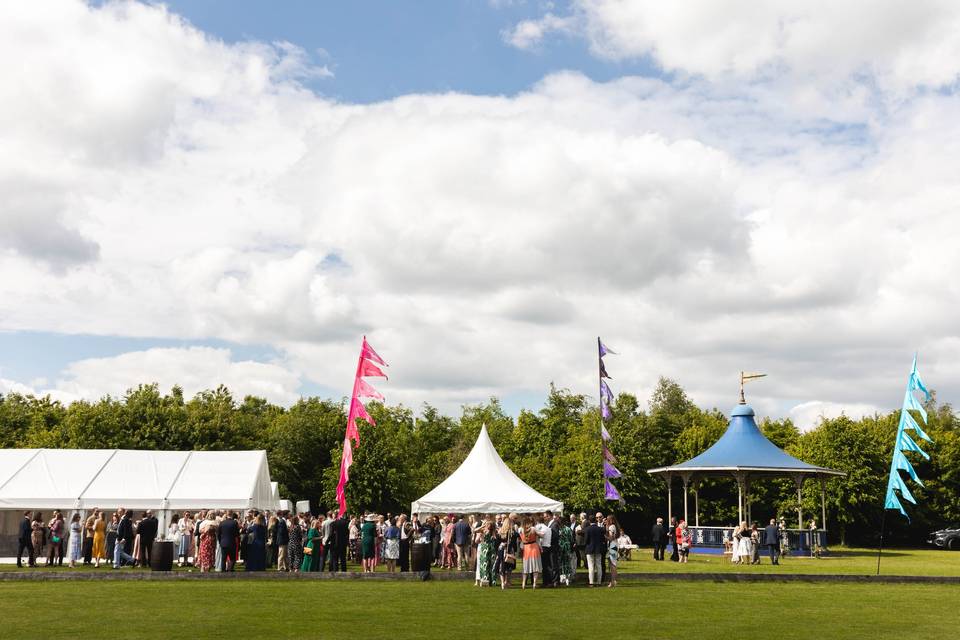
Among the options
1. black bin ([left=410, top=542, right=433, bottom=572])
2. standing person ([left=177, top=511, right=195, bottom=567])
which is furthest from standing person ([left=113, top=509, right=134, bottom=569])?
black bin ([left=410, top=542, right=433, bottom=572])

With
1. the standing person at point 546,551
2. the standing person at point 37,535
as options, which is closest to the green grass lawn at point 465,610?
the standing person at point 546,551

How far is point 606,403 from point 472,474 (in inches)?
211

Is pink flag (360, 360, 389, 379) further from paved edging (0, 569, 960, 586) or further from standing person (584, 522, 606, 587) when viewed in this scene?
standing person (584, 522, 606, 587)

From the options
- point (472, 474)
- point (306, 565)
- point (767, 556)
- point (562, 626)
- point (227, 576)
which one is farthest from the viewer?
point (767, 556)

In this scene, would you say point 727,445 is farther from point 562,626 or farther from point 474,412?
point 474,412

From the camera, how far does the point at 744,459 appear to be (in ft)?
125

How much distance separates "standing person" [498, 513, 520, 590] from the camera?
20.4 metres

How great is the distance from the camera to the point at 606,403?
34438 millimetres

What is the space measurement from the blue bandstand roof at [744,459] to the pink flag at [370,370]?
49.2ft

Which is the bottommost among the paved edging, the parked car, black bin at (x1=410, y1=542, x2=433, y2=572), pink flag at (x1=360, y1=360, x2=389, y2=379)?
the parked car

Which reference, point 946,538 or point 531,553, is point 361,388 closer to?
point 531,553

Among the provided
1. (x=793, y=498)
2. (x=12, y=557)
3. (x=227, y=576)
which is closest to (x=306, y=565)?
(x=227, y=576)

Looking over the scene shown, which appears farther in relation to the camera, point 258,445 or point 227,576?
point 258,445

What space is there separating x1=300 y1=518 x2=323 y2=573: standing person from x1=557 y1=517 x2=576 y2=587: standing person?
5.98m
